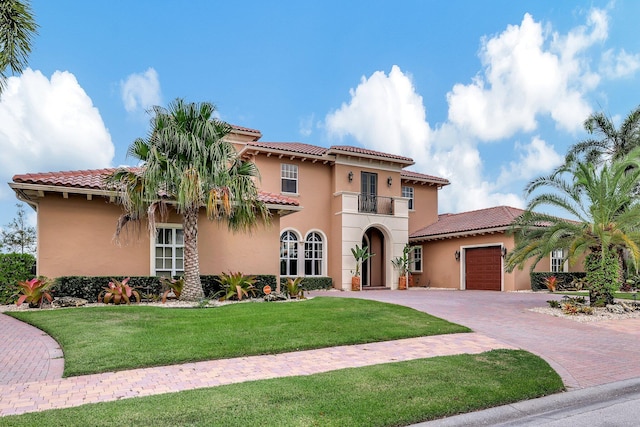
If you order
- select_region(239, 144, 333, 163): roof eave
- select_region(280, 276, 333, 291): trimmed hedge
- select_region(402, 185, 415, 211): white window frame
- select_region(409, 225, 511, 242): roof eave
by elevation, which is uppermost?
select_region(239, 144, 333, 163): roof eave

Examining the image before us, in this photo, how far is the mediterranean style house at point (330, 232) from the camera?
15203 millimetres

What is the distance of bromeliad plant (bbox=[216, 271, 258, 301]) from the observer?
15.0 metres

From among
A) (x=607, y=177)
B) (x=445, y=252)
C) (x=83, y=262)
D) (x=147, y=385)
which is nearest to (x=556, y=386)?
(x=147, y=385)

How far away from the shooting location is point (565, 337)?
1003cm

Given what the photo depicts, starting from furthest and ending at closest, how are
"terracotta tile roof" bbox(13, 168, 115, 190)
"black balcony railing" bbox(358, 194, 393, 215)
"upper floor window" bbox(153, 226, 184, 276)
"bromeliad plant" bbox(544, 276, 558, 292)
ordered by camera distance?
"black balcony railing" bbox(358, 194, 393, 215)
"bromeliad plant" bbox(544, 276, 558, 292)
"upper floor window" bbox(153, 226, 184, 276)
"terracotta tile roof" bbox(13, 168, 115, 190)

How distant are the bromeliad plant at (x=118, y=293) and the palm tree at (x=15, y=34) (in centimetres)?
724

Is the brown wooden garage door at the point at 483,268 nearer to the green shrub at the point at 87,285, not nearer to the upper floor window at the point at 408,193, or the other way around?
the upper floor window at the point at 408,193

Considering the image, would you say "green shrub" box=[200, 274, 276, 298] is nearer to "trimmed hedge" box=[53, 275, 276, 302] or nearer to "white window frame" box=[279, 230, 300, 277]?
"trimmed hedge" box=[53, 275, 276, 302]

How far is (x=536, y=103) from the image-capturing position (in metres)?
18.2

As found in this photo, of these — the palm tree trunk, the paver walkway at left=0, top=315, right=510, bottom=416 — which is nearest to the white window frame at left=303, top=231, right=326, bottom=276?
the palm tree trunk

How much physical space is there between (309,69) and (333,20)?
2.84 metres

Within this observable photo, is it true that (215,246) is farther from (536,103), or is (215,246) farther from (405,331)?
(536,103)

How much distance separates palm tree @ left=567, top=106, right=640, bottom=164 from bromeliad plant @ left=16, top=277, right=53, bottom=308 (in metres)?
27.2

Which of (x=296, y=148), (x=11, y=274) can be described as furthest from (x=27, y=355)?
(x=296, y=148)
